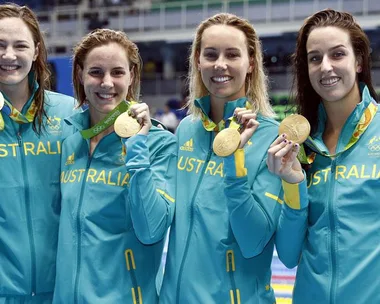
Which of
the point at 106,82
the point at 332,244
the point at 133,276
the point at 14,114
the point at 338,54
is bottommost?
the point at 133,276

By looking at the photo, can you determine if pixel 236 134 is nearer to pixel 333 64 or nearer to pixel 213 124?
pixel 213 124

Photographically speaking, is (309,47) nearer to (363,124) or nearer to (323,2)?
(363,124)

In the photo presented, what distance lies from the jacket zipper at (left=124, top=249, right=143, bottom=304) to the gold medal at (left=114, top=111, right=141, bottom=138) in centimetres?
49

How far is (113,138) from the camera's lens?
257cm

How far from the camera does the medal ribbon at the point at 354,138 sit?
2.30m

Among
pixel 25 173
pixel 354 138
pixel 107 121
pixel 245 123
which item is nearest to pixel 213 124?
pixel 245 123

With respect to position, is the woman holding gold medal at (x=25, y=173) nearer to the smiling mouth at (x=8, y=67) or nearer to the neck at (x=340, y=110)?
the smiling mouth at (x=8, y=67)

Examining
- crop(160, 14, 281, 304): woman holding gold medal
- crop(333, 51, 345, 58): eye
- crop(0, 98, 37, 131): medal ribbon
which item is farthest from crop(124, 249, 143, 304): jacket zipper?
crop(333, 51, 345, 58): eye

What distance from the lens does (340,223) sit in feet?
7.34

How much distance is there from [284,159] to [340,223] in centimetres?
33

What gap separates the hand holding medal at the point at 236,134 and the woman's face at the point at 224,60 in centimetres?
19

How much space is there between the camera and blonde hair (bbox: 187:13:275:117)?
8.07 ft

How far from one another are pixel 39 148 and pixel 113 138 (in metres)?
0.40

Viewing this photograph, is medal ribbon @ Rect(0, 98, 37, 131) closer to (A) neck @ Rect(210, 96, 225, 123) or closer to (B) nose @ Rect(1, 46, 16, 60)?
(B) nose @ Rect(1, 46, 16, 60)
